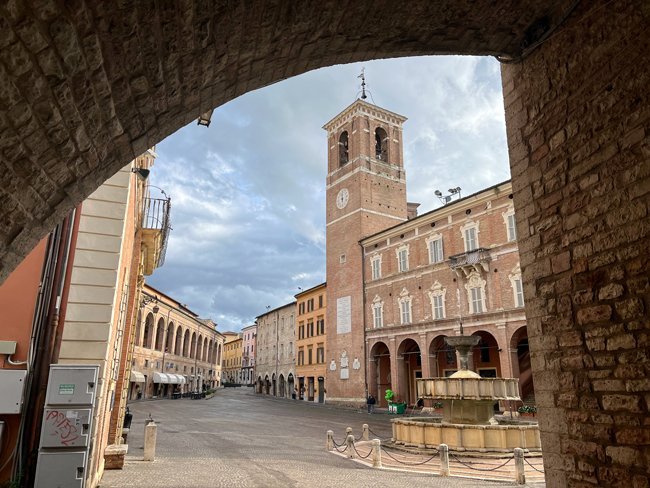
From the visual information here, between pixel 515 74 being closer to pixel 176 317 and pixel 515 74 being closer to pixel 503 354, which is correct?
pixel 503 354

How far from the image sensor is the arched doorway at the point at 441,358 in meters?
30.7

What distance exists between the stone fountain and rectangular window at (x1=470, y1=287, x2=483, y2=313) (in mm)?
12914

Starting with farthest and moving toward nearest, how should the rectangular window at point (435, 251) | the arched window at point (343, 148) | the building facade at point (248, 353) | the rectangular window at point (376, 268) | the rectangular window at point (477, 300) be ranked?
the building facade at point (248, 353) → the arched window at point (343, 148) → the rectangular window at point (376, 268) → the rectangular window at point (435, 251) → the rectangular window at point (477, 300)

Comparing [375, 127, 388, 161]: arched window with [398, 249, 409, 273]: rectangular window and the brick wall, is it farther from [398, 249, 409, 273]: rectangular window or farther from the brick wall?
the brick wall

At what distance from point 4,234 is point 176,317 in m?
53.2

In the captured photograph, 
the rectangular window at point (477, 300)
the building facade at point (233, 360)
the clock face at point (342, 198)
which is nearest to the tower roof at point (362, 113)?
the clock face at point (342, 198)

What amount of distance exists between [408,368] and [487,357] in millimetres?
6677

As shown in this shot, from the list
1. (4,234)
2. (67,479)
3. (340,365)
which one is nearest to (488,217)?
(340,365)

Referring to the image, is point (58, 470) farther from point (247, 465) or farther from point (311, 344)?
point (311, 344)

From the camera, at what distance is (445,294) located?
3042 centimetres

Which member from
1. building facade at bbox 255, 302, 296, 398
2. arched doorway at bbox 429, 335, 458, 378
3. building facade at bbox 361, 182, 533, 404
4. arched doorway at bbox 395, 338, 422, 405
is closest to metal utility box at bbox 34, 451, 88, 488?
building facade at bbox 361, 182, 533, 404

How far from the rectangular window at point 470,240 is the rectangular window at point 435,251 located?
2107mm

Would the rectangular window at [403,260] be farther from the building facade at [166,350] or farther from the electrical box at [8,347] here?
the electrical box at [8,347]

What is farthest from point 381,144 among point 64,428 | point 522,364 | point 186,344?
point 64,428
